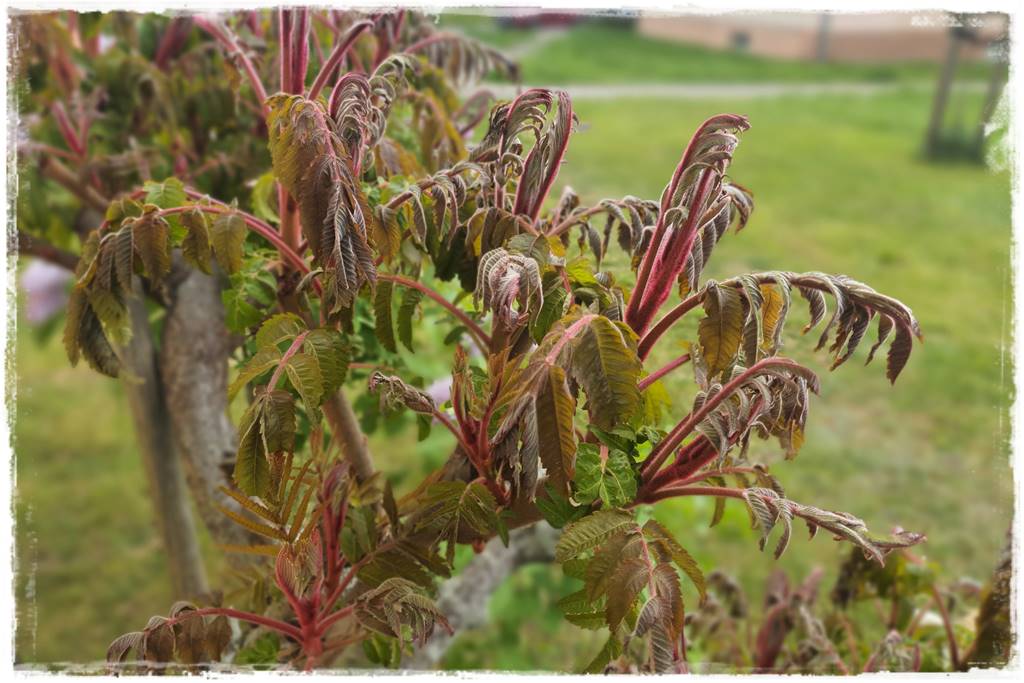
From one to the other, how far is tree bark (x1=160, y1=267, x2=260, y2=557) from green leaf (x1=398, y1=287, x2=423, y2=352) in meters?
0.52

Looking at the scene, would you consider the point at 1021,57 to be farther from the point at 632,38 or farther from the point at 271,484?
the point at 632,38

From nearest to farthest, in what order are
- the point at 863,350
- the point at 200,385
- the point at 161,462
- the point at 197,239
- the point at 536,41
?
1. the point at 197,239
2. the point at 200,385
3. the point at 161,462
4. the point at 863,350
5. the point at 536,41

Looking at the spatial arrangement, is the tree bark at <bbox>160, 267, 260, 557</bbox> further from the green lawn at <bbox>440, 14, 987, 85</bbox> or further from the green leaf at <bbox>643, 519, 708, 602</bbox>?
the green lawn at <bbox>440, 14, 987, 85</bbox>

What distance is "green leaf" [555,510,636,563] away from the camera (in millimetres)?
826

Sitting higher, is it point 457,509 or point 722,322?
point 722,322

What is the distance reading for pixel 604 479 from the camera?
865 millimetres

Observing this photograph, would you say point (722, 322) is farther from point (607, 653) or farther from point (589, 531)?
point (607, 653)

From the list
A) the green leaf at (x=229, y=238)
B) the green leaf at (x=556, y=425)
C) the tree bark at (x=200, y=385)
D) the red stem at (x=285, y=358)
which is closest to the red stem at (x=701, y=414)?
the green leaf at (x=556, y=425)

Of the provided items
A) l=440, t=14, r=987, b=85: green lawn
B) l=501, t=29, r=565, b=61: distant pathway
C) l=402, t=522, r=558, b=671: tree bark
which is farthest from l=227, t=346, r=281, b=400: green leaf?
l=501, t=29, r=565, b=61: distant pathway

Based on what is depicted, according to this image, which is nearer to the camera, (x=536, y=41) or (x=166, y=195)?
(x=166, y=195)

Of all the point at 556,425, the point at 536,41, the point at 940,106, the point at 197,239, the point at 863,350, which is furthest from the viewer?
the point at 536,41

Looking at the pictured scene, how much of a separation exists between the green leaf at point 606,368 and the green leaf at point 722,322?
0.08 meters

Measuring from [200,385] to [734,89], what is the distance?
28.2 feet

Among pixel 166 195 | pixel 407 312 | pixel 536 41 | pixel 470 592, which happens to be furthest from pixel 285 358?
pixel 536 41
